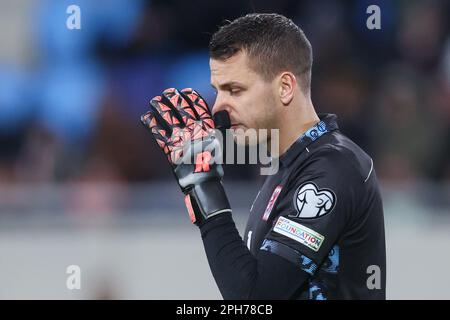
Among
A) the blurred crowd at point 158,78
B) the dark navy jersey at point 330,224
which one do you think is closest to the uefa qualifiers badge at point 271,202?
the dark navy jersey at point 330,224

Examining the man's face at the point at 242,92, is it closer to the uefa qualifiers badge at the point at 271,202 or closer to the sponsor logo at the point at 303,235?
the uefa qualifiers badge at the point at 271,202

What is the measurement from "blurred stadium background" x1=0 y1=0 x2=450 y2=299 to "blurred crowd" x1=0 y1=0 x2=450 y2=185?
0.04 ft

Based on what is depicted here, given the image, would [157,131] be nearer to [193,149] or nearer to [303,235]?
[193,149]

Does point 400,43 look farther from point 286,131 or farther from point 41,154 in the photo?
point 286,131

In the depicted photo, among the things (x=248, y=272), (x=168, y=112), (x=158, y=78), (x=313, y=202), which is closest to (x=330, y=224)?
(x=313, y=202)

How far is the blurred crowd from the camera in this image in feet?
24.5

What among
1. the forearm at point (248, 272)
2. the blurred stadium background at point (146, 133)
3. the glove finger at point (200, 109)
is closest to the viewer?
the forearm at point (248, 272)

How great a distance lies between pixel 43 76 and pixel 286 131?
5.15 meters

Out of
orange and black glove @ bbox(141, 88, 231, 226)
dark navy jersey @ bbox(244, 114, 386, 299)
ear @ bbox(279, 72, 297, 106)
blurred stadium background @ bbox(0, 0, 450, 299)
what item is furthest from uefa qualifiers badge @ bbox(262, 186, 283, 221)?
blurred stadium background @ bbox(0, 0, 450, 299)

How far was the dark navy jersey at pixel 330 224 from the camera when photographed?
286 cm

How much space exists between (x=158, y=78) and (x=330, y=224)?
16.8 ft

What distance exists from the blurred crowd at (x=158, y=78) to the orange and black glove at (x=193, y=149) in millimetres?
4200

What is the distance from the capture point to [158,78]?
7816mm
